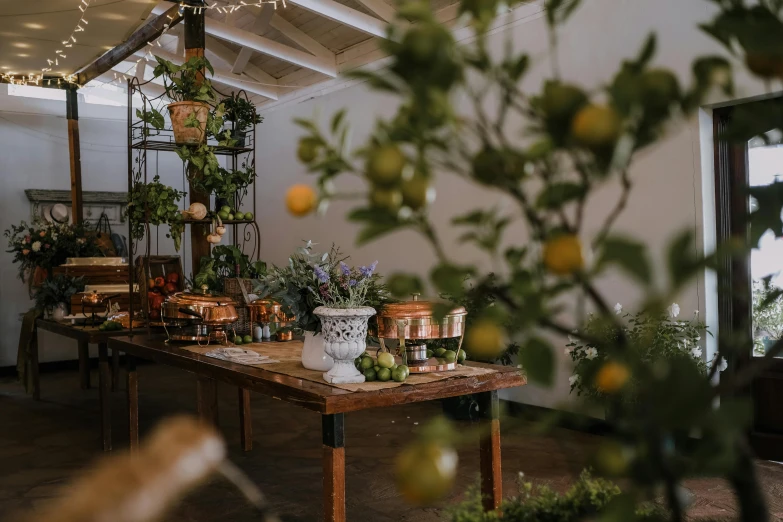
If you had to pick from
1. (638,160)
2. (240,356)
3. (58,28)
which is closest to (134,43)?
(58,28)

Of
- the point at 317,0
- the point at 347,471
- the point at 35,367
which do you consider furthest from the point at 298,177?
the point at 347,471

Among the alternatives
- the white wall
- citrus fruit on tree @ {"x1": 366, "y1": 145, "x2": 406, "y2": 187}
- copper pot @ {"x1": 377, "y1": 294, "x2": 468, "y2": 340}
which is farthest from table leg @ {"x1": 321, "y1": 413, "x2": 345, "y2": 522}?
citrus fruit on tree @ {"x1": 366, "y1": 145, "x2": 406, "y2": 187}

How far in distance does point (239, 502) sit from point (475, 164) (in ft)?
13.3

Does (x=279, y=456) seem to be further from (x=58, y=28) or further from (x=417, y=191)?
(x=417, y=191)

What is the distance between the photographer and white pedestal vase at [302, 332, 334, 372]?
3023 mm

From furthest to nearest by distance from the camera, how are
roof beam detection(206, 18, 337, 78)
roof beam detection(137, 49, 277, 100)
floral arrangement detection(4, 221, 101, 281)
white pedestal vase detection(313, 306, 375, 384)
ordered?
1. roof beam detection(137, 49, 277, 100)
2. floral arrangement detection(4, 221, 101, 281)
3. roof beam detection(206, 18, 337, 78)
4. white pedestal vase detection(313, 306, 375, 384)

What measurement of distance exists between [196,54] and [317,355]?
3.09 meters

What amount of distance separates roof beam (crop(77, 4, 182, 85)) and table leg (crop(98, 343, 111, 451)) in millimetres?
2590

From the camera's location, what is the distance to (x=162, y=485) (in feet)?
1.47

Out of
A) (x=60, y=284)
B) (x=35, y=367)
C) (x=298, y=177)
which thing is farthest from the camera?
(x=298, y=177)

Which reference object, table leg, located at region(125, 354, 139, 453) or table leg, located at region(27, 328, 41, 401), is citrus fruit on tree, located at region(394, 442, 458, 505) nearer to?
table leg, located at region(125, 354, 139, 453)

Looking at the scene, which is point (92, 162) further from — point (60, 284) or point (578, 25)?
point (578, 25)

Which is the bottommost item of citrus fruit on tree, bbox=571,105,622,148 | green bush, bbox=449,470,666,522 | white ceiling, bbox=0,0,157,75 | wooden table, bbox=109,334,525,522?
wooden table, bbox=109,334,525,522

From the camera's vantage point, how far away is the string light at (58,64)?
18.3 feet
